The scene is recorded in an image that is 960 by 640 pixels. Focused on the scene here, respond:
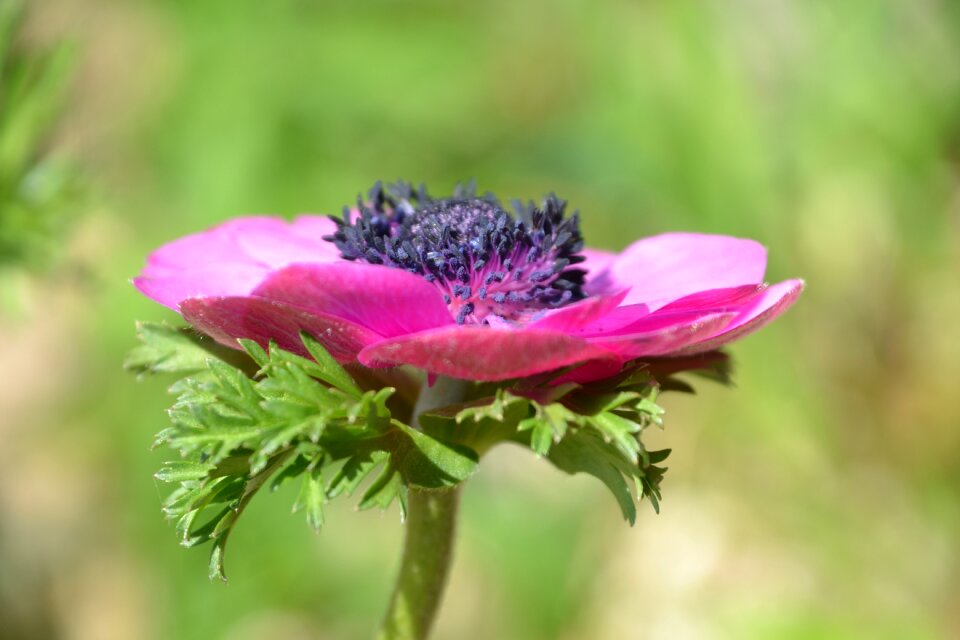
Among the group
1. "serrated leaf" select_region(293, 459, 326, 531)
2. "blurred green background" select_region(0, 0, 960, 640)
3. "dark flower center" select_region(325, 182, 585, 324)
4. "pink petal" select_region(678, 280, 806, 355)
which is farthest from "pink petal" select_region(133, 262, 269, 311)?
"blurred green background" select_region(0, 0, 960, 640)

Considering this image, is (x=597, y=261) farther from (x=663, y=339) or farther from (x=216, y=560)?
(x=216, y=560)

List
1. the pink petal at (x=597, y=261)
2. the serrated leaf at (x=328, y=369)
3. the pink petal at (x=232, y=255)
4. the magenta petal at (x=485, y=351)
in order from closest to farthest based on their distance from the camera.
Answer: the magenta petal at (x=485, y=351) → the serrated leaf at (x=328, y=369) → the pink petal at (x=232, y=255) → the pink petal at (x=597, y=261)

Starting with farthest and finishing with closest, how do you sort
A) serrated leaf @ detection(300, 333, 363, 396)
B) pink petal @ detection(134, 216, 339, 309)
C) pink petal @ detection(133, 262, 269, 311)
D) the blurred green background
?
the blurred green background
pink petal @ detection(134, 216, 339, 309)
pink petal @ detection(133, 262, 269, 311)
serrated leaf @ detection(300, 333, 363, 396)

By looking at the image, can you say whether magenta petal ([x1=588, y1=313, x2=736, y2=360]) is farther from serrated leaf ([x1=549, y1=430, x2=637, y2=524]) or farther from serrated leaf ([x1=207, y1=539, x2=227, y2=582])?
serrated leaf ([x1=207, y1=539, x2=227, y2=582])

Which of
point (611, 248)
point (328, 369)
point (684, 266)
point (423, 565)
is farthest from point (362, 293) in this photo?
point (611, 248)

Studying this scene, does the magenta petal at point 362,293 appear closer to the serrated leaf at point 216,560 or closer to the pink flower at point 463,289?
the pink flower at point 463,289

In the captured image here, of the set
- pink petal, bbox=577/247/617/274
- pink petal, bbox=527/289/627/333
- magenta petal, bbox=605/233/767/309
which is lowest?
pink petal, bbox=527/289/627/333

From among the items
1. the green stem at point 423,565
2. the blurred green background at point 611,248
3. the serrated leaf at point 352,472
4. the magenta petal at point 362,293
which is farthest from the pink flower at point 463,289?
the blurred green background at point 611,248
